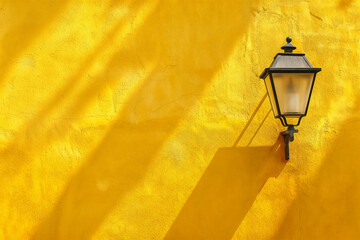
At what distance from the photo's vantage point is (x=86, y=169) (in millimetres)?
3682

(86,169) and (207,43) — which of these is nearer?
(86,169)

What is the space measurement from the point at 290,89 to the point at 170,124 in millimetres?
933

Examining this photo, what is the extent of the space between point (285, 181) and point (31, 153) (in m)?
1.91

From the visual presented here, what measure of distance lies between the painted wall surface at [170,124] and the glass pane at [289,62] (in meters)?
0.42

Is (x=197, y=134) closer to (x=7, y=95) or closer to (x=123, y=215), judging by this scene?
(x=123, y=215)

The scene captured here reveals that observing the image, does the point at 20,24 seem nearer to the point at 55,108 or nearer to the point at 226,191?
the point at 55,108

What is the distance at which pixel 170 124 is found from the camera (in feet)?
12.6

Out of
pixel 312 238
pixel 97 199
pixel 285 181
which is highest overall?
pixel 97 199

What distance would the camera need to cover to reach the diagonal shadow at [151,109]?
3654 mm

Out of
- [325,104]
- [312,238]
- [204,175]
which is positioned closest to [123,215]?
[204,175]

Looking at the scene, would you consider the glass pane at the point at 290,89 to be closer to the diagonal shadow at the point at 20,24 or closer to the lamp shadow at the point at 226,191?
the lamp shadow at the point at 226,191

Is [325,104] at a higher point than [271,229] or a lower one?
higher

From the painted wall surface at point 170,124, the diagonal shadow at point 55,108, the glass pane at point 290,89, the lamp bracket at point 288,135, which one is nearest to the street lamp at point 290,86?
the glass pane at point 290,89

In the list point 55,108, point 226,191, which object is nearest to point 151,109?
point 55,108
